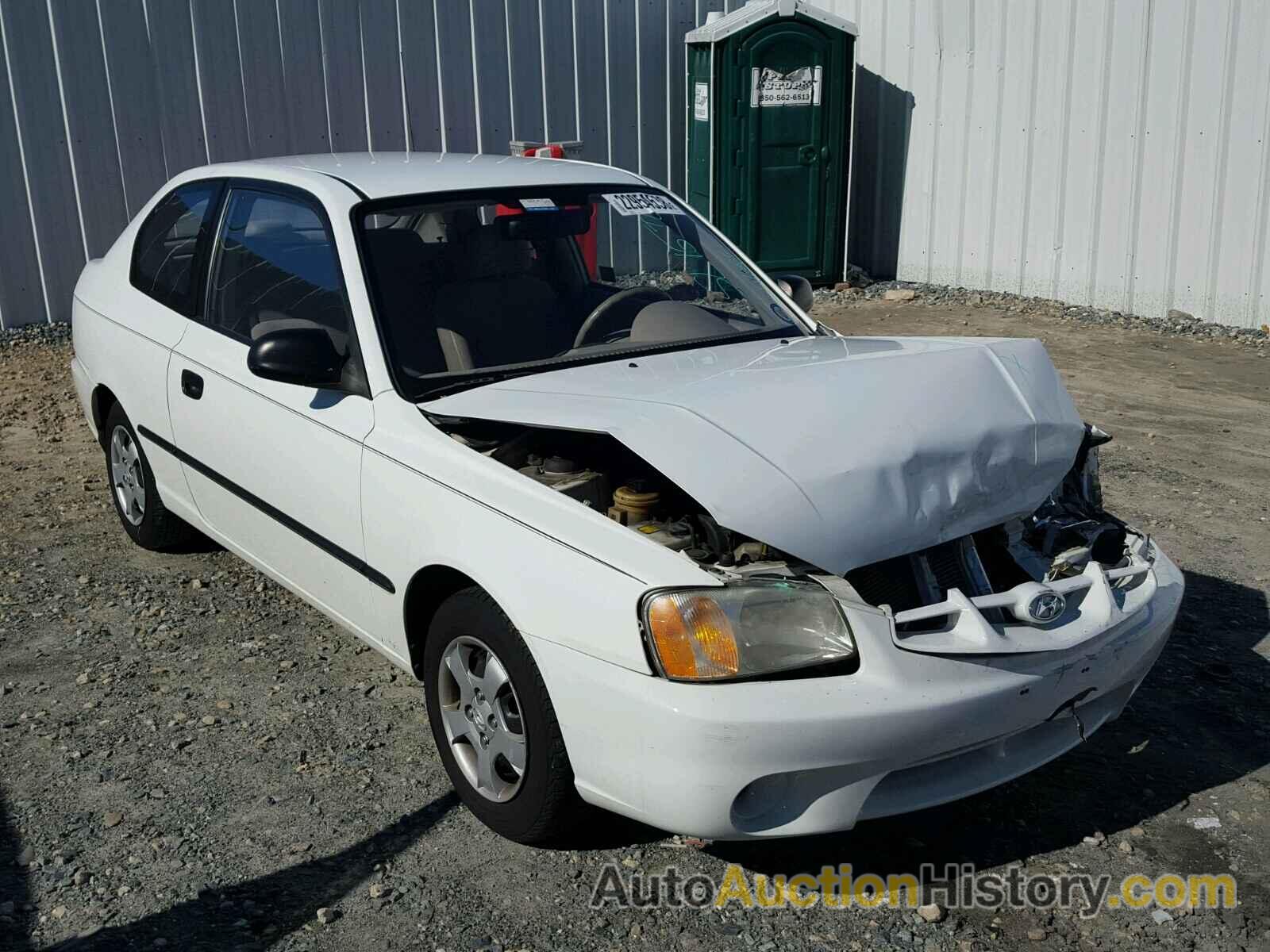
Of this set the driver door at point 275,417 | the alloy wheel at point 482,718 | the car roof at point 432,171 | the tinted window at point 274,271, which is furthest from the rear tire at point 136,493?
the alloy wheel at point 482,718

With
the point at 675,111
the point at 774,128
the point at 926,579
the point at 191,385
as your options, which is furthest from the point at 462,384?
the point at 675,111

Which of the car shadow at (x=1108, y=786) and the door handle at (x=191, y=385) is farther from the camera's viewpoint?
the door handle at (x=191, y=385)

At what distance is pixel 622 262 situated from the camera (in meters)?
3.84

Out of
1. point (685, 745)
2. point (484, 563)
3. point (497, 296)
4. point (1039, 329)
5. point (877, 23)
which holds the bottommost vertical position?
point (1039, 329)

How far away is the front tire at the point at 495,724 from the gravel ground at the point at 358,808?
0.33ft

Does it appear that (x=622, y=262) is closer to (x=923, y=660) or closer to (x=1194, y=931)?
(x=923, y=660)

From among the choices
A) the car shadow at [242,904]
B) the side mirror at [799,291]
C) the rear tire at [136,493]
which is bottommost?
the car shadow at [242,904]

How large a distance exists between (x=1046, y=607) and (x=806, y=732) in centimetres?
71

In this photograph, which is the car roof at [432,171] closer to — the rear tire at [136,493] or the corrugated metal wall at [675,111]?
the rear tire at [136,493]

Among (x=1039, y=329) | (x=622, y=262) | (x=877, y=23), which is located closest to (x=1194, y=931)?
(x=622, y=262)

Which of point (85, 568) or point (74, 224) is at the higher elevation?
point (74, 224)

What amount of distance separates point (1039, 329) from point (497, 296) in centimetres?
676

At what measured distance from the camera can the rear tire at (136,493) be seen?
5055 millimetres

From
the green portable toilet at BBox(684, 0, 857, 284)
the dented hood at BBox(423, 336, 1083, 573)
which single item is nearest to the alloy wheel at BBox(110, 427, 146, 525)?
the dented hood at BBox(423, 336, 1083, 573)
